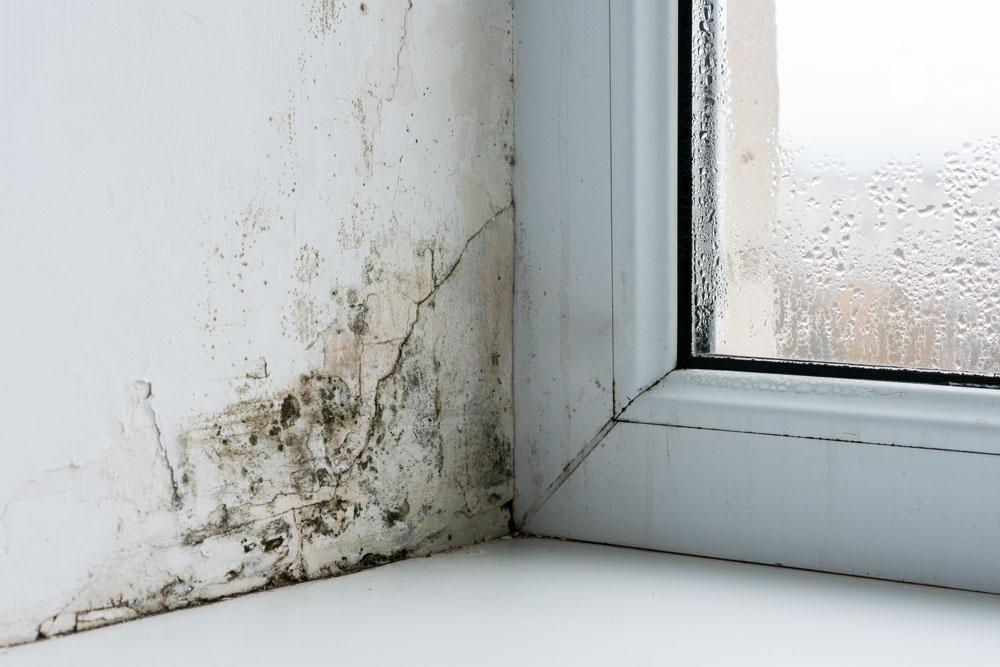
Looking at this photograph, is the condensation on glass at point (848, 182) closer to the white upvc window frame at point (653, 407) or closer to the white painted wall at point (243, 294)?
the white upvc window frame at point (653, 407)

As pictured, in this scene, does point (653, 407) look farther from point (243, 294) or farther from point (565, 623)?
point (243, 294)

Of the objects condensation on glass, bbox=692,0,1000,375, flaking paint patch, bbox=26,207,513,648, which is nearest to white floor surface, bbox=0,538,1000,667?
flaking paint patch, bbox=26,207,513,648

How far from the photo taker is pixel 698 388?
1160 mm

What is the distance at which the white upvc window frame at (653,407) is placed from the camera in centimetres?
102

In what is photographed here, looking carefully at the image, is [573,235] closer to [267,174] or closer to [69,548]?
[267,174]

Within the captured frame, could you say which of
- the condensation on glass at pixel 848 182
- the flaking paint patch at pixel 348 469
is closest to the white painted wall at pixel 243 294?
the flaking paint patch at pixel 348 469

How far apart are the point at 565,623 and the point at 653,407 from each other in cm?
33

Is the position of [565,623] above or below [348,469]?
below

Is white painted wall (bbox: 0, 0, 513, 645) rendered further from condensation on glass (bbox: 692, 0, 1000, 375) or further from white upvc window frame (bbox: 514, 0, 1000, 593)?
condensation on glass (bbox: 692, 0, 1000, 375)

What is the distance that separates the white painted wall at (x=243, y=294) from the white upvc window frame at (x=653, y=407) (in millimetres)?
52

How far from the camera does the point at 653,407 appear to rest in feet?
3.84

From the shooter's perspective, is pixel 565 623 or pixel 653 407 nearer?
pixel 565 623

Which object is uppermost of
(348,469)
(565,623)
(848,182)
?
(848,182)

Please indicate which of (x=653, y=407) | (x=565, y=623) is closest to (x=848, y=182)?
(x=653, y=407)
